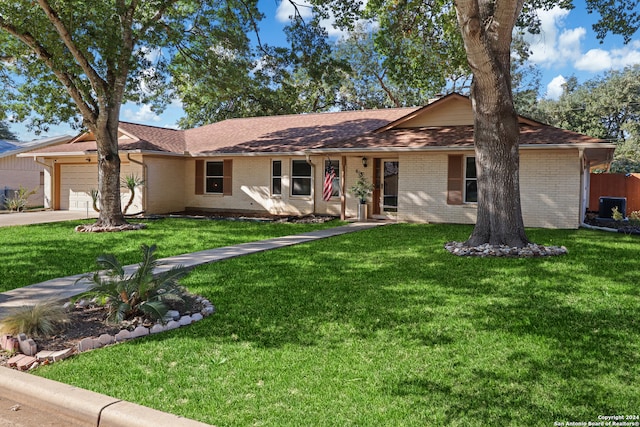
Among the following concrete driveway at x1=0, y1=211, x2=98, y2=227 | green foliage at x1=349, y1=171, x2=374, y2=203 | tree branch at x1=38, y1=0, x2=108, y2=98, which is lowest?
concrete driveway at x1=0, y1=211, x2=98, y2=227

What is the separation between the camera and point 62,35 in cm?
1360

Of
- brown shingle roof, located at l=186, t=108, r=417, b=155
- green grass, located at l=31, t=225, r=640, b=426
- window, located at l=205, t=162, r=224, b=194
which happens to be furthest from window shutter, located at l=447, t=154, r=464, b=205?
window, located at l=205, t=162, r=224, b=194

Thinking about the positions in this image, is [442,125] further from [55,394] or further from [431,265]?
[55,394]

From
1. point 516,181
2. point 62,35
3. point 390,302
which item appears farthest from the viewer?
point 62,35

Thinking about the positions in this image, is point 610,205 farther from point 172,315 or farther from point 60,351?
point 60,351

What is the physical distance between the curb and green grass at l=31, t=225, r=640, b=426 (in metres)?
0.12

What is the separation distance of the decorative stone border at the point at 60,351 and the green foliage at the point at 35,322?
139mm

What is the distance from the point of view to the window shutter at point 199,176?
21.6 metres

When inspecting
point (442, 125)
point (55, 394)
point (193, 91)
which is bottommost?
point (55, 394)

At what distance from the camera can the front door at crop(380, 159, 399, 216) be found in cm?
1800

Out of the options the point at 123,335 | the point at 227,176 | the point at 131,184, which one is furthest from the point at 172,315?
the point at 227,176

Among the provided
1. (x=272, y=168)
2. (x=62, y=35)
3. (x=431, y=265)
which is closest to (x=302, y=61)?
(x=272, y=168)

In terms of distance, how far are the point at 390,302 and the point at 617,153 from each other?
125 ft

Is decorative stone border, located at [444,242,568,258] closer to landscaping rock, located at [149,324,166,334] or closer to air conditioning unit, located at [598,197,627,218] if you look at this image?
landscaping rock, located at [149,324,166,334]
